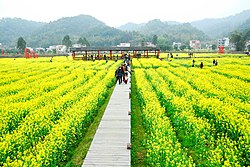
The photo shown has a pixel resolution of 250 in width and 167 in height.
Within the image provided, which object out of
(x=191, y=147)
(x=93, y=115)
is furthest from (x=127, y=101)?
(x=191, y=147)

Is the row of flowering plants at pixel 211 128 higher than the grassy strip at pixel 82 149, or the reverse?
the row of flowering plants at pixel 211 128

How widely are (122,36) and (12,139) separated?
623ft

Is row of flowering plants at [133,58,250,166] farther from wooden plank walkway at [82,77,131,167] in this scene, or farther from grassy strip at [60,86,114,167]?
grassy strip at [60,86,114,167]

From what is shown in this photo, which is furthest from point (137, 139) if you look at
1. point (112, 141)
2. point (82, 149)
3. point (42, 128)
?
point (42, 128)

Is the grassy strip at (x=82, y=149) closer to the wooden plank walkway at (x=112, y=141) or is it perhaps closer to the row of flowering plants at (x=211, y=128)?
the wooden plank walkway at (x=112, y=141)

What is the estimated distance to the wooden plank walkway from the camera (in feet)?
24.4

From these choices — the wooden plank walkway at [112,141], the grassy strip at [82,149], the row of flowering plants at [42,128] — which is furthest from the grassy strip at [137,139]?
the row of flowering plants at [42,128]

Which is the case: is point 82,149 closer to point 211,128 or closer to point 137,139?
point 137,139

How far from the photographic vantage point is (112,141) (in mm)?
8750

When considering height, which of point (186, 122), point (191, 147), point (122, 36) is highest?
point (122, 36)

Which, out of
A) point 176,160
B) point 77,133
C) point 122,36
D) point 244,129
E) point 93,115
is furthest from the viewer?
point 122,36

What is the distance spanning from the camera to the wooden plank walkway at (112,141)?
744 centimetres

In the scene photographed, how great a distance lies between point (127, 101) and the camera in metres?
14.6

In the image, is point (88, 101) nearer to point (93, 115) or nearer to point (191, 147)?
point (93, 115)
